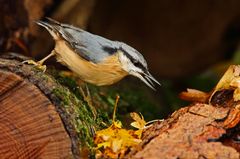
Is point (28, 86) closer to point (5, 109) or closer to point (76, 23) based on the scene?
point (5, 109)

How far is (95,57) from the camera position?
151 inches

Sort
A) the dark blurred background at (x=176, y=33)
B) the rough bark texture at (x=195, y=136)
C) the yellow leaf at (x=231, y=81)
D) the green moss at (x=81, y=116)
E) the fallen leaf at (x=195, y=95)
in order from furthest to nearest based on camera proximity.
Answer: the dark blurred background at (x=176, y=33), the fallen leaf at (x=195, y=95), the yellow leaf at (x=231, y=81), the green moss at (x=81, y=116), the rough bark texture at (x=195, y=136)

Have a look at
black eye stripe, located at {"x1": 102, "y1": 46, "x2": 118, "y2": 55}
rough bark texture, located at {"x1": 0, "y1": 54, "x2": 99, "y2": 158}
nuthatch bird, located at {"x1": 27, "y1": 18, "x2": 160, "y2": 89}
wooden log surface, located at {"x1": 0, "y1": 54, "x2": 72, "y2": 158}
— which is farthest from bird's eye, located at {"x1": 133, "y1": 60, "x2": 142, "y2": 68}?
wooden log surface, located at {"x1": 0, "y1": 54, "x2": 72, "y2": 158}

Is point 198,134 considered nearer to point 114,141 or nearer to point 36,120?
point 114,141

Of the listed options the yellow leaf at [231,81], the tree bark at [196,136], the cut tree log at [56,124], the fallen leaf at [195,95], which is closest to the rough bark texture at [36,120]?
the cut tree log at [56,124]

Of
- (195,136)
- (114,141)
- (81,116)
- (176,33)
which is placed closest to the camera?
(195,136)

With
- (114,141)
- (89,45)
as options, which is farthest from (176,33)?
(114,141)

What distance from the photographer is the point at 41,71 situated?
3.54 meters

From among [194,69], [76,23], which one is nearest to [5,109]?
[76,23]

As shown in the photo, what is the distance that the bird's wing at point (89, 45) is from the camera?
3.83 metres

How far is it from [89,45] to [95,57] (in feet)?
0.29

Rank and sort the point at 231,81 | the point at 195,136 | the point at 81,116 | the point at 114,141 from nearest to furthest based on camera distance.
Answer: the point at 195,136, the point at 114,141, the point at 81,116, the point at 231,81

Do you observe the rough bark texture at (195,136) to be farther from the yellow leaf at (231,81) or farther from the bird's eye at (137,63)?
the bird's eye at (137,63)

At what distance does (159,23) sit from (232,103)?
4108mm
